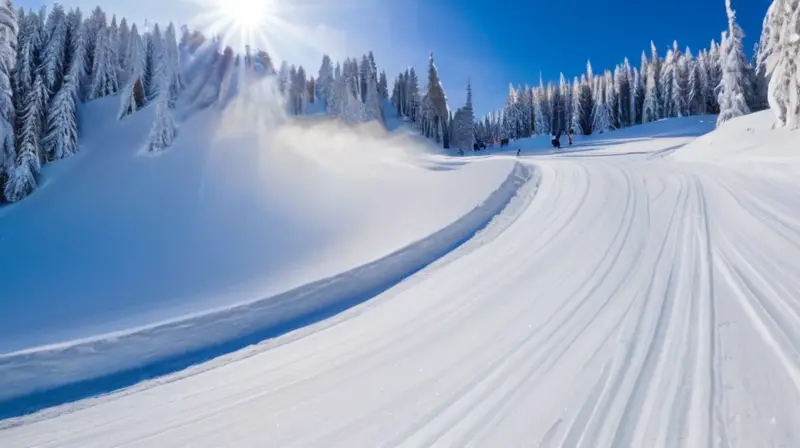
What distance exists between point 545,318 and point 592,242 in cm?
275

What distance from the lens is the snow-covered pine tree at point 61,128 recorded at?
20500 mm

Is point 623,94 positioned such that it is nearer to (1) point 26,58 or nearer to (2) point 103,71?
(2) point 103,71

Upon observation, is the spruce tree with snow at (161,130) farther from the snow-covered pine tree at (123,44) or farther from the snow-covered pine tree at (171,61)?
the snow-covered pine tree at (123,44)

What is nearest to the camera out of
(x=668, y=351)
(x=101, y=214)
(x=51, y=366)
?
(x=668, y=351)

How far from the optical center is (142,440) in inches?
105

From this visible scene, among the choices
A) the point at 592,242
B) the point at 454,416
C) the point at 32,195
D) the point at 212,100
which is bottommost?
the point at 454,416

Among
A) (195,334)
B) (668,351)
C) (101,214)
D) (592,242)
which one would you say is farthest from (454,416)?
(101,214)

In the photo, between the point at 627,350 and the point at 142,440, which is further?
the point at 627,350

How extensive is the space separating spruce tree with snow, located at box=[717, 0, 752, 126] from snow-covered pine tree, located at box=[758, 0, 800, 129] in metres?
19.0

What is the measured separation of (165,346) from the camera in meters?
4.07

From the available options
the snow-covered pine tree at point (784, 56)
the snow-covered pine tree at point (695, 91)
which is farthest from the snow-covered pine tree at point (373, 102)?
the snow-covered pine tree at point (695, 91)

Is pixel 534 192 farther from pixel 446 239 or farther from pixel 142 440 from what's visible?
pixel 142 440

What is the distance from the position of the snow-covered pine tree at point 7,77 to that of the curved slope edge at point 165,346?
1249 centimetres

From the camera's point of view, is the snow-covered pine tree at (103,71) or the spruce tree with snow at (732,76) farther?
the spruce tree with snow at (732,76)
